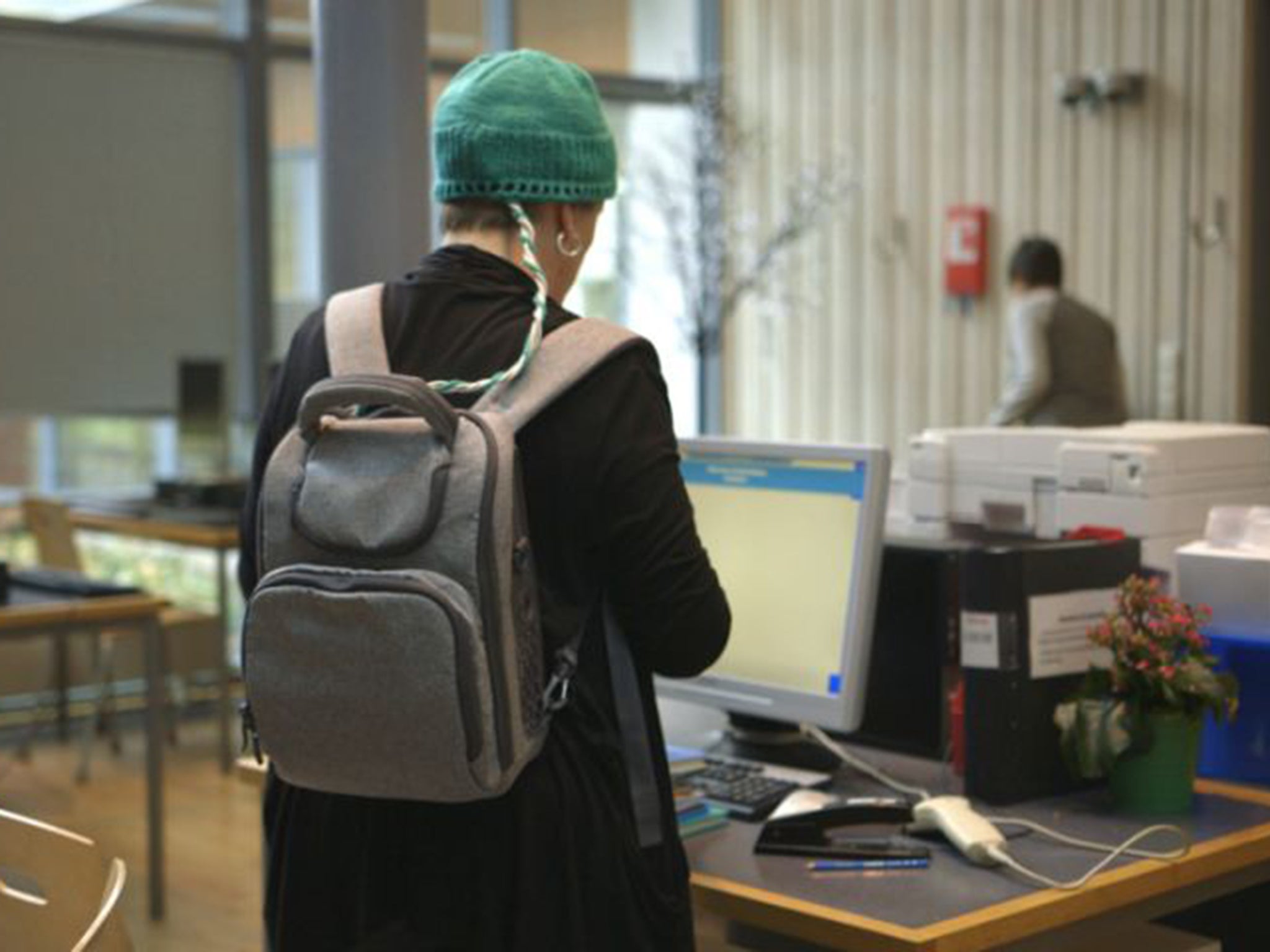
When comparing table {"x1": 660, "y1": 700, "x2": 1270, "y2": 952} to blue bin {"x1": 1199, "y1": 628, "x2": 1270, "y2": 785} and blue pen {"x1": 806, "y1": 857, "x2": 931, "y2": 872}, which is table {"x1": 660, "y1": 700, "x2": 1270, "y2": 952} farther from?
blue bin {"x1": 1199, "y1": 628, "x2": 1270, "y2": 785}

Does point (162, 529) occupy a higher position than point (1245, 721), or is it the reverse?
point (1245, 721)

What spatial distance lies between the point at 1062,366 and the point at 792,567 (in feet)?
16.5

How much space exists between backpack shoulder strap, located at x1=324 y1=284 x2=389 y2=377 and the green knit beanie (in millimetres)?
140

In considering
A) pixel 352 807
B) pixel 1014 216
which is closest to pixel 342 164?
pixel 352 807

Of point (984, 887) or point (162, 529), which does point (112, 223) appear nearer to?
point (162, 529)

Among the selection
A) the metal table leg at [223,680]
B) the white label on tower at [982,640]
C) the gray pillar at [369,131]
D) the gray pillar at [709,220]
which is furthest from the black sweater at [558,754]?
the gray pillar at [709,220]

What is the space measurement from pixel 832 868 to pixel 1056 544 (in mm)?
580

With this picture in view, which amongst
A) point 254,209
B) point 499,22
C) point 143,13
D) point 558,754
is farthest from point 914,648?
point 499,22

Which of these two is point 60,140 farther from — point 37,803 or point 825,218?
point 825,218

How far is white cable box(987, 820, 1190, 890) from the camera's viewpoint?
2.16 meters

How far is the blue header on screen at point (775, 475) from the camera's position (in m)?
2.61

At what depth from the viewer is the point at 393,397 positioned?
5.84 feet

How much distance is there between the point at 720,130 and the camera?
9.36 meters

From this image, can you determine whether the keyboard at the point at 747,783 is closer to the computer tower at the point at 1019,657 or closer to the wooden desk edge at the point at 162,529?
the computer tower at the point at 1019,657
